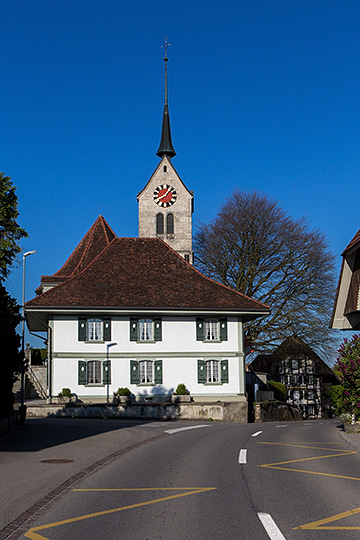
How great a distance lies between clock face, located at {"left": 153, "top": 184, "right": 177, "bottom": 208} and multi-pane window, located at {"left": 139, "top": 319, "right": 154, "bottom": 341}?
1212 inches

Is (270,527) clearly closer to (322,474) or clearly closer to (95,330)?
(322,474)

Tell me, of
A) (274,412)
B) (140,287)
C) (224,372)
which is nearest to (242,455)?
(224,372)

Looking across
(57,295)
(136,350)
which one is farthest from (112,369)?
(57,295)

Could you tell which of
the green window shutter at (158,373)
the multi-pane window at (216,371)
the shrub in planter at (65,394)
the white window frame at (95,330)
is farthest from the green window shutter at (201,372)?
the shrub in planter at (65,394)

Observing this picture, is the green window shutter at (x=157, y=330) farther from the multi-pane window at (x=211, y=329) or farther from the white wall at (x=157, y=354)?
the multi-pane window at (x=211, y=329)

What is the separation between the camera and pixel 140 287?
130 feet

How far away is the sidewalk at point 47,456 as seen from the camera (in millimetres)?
9266

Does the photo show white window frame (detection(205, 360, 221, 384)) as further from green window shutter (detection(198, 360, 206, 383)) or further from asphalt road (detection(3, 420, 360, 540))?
asphalt road (detection(3, 420, 360, 540))

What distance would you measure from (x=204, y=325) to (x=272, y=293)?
9.92 m

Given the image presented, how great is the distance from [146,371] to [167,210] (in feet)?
105

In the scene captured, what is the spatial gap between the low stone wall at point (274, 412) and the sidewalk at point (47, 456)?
16399 mm

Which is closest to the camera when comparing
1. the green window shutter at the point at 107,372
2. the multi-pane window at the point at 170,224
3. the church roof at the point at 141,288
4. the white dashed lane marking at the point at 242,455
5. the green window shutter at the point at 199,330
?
the white dashed lane marking at the point at 242,455

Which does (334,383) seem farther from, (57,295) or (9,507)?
(9,507)

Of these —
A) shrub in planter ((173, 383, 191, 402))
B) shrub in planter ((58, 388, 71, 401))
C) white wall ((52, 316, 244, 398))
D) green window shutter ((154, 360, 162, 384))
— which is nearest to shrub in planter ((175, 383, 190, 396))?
shrub in planter ((173, 383, 191, 402))
